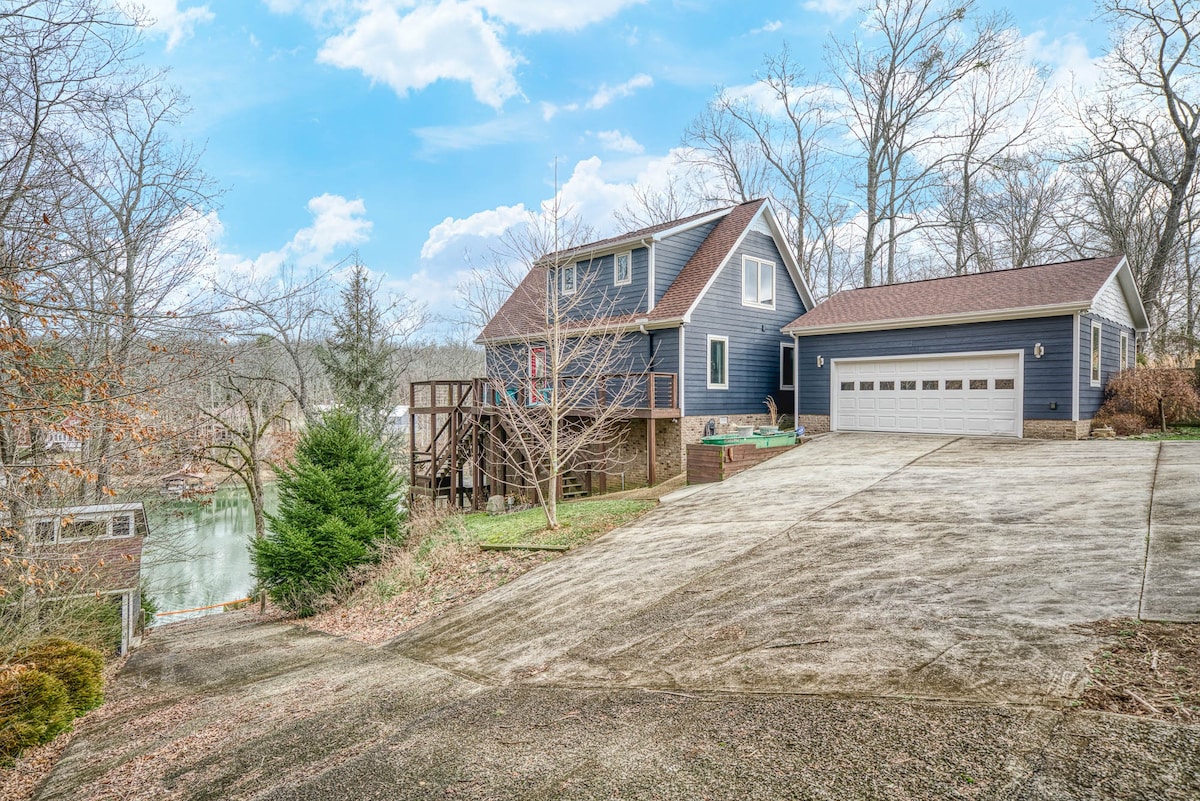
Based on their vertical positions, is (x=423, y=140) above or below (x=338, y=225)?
above

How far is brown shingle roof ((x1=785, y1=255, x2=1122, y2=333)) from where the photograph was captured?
14586mm

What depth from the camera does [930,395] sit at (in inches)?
632

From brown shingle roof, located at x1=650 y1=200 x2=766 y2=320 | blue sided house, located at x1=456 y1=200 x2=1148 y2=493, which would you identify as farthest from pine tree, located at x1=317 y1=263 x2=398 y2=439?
brown shingle roof, located at x1=650 y1=200 x2=766 y2=320

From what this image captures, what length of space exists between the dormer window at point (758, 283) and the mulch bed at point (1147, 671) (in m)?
14.5

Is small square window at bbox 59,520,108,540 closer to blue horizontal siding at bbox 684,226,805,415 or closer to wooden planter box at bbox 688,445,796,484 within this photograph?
wooden planter box at bbox 688,445,796,484

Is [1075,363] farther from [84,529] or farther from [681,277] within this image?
[84,529]

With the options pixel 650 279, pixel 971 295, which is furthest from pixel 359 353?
pixel 971 295

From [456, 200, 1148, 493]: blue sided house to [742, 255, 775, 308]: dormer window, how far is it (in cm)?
6

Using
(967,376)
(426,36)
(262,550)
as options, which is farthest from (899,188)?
(262,550)

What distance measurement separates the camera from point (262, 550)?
40.7ft

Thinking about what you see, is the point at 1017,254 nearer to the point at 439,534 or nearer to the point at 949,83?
the point at 949,83

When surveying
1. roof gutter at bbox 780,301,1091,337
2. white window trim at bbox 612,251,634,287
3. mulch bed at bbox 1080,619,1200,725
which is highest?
white window trim at bbox 612,251,634,287

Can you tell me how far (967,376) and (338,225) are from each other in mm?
25020

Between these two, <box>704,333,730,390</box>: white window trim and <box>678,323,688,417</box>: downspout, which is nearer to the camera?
<box>678,323,688,417</box>: downspout
